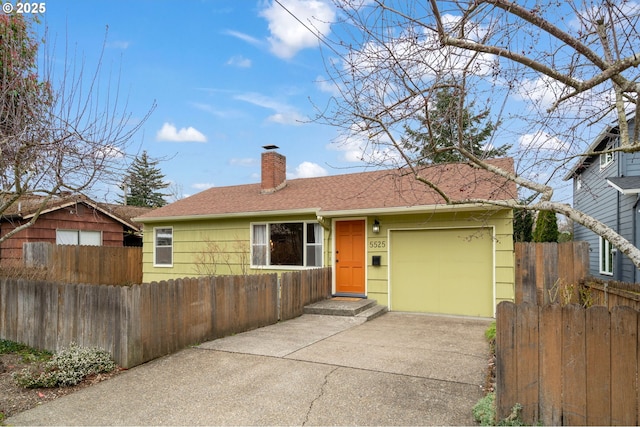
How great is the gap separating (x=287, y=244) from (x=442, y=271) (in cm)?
431

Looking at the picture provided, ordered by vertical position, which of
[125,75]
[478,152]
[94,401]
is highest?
[125,75]

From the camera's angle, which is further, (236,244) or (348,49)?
(236,244)

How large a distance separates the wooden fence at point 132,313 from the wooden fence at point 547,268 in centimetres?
559

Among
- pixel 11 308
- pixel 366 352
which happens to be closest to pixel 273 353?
pixel 366 352

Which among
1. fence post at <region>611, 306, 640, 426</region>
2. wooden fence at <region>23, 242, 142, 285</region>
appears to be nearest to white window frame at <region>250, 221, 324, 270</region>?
wooden fence at <region>23, 242, 142, 285</region>

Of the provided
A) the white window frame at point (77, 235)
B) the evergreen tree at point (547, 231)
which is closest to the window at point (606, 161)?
the evergreen tree at point (547, 231)

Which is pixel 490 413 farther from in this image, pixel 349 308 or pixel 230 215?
pixel 230 215

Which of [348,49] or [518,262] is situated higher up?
[348,49]

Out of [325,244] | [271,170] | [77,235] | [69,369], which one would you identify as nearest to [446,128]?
[69,369]

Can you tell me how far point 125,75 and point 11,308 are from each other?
4495mm

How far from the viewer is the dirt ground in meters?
4.22

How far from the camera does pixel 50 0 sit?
6.48 meters

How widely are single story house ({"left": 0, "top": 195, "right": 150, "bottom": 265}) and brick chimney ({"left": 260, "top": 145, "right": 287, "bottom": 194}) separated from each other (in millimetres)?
5186

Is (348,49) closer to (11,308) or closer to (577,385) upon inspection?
(577,385)
